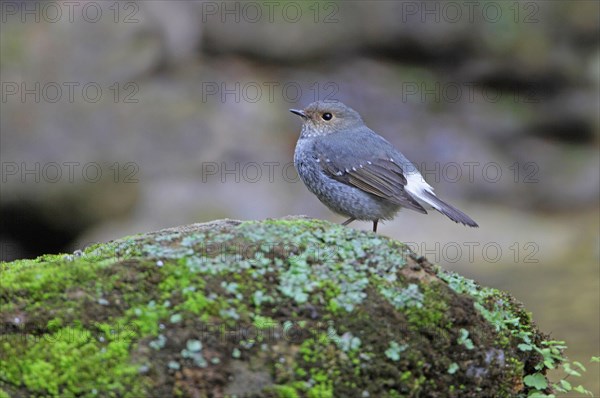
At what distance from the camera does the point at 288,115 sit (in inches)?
518

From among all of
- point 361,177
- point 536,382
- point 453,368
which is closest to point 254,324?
point 453,368

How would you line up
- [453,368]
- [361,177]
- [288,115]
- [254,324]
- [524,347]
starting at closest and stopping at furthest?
[254,324], [453,368], [524,347], [361,177], [288,115]

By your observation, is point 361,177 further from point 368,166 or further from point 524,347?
point 524,347

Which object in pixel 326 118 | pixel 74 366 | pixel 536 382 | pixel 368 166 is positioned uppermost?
pixel 326 118

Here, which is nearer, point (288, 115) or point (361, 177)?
point (361, 177)

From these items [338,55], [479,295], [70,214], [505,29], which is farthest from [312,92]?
[479,295]

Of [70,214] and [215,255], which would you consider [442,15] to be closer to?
[70,214]

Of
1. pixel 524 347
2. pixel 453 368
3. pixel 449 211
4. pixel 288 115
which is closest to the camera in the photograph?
pixel 453 368

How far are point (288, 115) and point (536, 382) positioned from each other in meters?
9.52

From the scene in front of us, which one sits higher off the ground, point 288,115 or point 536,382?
point 536,382

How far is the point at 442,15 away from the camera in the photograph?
13484 millimetres

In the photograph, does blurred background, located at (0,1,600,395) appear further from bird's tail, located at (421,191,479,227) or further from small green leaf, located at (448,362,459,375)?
small green leaf, located at (448,362,459,375)

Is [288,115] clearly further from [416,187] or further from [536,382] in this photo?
[536,382]

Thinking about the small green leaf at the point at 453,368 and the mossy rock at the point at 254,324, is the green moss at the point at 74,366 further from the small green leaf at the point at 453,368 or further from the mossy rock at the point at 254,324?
the small green leaf at the point at 453,368
